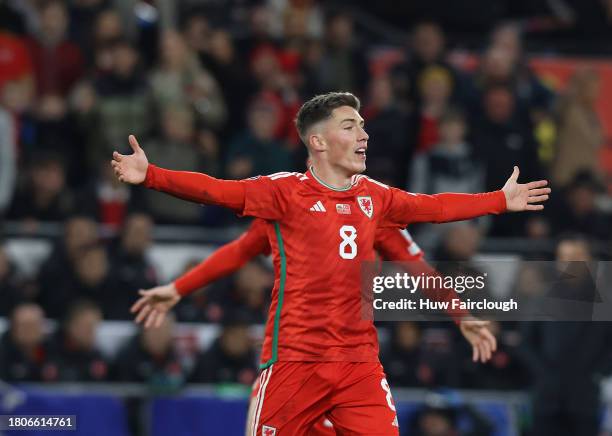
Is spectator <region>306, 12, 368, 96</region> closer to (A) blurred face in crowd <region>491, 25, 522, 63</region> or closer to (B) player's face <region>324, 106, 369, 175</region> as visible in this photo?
(A) blurred face in crowd <region>491, 25, 522, 63</region>

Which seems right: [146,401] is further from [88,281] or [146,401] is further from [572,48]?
[572,48]

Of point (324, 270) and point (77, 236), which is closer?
point (324, 270)

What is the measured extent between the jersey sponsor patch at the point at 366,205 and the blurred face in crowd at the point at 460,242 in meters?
4.68

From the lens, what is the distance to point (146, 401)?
34.8 feet

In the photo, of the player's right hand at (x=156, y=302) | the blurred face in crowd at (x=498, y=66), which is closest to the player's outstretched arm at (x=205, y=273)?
the player's right hand at (x=156, y=302)

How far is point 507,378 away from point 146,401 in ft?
10.7

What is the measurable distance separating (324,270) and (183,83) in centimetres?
615

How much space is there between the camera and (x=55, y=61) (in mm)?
13289

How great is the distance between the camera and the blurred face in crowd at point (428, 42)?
14156 mm

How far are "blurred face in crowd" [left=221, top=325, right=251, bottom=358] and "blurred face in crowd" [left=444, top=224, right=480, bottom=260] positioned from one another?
2.06 meters

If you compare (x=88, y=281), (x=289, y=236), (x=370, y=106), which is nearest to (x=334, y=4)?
(x=370, y=106)

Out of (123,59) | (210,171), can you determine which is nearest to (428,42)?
(210,171)

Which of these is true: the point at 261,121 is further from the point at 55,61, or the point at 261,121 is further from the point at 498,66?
the point at 498,66

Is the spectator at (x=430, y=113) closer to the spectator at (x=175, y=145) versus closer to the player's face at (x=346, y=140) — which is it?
the spectator at (x=175, y=145)
